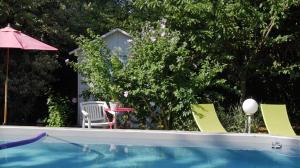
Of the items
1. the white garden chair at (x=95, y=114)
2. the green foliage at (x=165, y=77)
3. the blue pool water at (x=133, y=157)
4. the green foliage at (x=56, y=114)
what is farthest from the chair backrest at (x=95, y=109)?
the blue pool water at (x=133, y=157)

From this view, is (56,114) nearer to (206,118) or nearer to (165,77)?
(165,77)

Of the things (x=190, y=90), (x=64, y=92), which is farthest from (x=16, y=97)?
(x=190, y=90)

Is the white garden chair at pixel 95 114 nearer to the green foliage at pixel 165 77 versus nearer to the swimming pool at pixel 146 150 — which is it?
the green foliage at pixel 165 77

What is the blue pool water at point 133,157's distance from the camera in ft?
28.5

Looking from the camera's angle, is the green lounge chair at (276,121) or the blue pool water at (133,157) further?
the green lounge chair at (276,121)

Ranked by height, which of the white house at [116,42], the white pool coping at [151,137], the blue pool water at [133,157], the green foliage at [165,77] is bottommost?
the blue pool water at [133,157]

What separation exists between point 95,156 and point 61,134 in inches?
47.6

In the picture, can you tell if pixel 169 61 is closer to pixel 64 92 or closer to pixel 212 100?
pixel 212 100


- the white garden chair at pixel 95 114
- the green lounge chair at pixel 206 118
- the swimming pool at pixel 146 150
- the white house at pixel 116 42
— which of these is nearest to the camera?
the swimming pool at pixel 146 150

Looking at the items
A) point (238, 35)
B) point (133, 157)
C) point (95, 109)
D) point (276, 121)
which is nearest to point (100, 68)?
point (95, 109)

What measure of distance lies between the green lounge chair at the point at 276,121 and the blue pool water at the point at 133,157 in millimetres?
1027

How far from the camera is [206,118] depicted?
1064 cm

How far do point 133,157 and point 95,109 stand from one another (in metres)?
2.67

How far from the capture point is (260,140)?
9.54m
